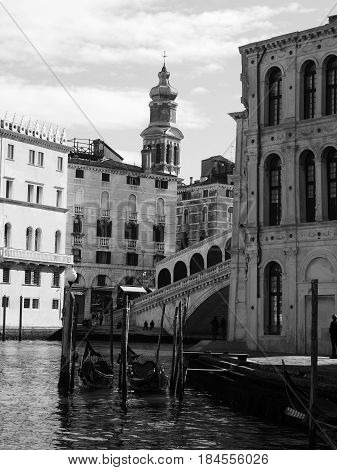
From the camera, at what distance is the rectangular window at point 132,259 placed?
63.5m

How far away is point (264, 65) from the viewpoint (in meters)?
28.9

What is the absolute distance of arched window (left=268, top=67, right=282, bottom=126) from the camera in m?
28.6

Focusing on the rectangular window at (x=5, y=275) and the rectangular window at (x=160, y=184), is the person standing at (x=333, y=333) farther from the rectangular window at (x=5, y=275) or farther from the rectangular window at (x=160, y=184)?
the rectangular window at (x=160, y=184)

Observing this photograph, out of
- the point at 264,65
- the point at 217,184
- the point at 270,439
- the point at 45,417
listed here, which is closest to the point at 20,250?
the point at 217,184

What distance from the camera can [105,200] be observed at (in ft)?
206

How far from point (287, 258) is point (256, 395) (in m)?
8.85

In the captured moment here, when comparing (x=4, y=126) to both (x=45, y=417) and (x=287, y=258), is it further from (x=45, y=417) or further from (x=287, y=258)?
(x=45, y=417)

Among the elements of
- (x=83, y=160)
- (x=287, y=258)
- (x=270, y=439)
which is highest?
(x=83, y=160)

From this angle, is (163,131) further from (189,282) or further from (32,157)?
(189,282)

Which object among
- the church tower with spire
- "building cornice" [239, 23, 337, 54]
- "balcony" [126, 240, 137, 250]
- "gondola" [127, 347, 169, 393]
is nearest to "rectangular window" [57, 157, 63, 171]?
"balcony" [126, 240, 137, 250]

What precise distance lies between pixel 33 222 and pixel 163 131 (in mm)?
28127

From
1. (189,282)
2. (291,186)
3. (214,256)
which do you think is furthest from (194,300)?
(291,186)

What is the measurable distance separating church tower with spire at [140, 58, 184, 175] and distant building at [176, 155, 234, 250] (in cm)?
268

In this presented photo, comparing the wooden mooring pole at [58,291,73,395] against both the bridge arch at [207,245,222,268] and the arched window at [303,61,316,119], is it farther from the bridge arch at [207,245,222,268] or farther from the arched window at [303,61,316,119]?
the bridge arch at [207,245,222,268]
